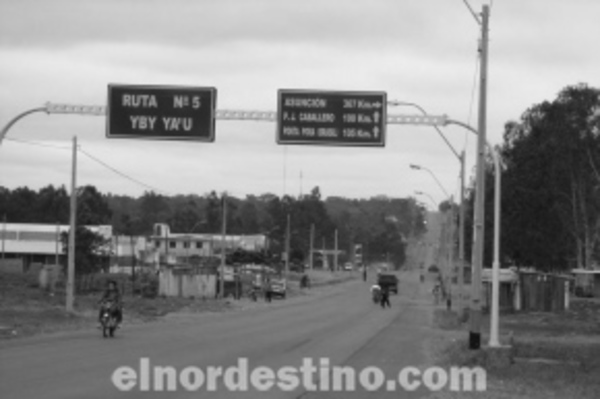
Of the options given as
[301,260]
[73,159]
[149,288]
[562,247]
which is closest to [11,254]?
[301,260]

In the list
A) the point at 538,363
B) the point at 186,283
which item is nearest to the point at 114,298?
the point at 538,363

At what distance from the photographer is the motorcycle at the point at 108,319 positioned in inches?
1106

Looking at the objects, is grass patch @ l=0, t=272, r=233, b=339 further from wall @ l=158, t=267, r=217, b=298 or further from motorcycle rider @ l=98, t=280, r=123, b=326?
wall @ l=158, t=267, r=217, b=298

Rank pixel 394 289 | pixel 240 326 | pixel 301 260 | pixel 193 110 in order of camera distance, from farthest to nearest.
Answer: pixel 301 260, pixel 394 289, pixel 240 326, pixel 193 110

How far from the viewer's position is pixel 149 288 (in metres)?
65.1

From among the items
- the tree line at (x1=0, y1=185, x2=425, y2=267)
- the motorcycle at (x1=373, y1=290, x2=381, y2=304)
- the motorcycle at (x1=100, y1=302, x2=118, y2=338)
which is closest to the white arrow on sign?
the motorcycle at (x1=100, y1=302, x2=118, y2=338)

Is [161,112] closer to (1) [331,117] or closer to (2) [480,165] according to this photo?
(1) [331,117]

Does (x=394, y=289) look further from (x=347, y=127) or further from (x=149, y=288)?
(x=347, y=127)

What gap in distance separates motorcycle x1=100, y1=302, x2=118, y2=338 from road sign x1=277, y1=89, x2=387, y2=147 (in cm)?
648

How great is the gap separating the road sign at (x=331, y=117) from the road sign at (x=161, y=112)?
2.05m

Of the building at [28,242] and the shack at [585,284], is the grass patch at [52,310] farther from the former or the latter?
the building at [28,242]

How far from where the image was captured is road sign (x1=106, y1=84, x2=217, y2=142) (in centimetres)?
2831

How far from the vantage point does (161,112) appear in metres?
28.4

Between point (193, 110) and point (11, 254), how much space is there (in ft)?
323
